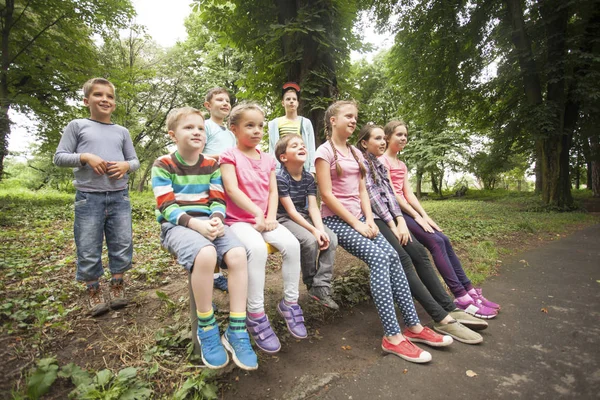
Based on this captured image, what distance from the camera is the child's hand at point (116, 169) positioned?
2.69m

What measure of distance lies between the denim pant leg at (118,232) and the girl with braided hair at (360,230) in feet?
5.98

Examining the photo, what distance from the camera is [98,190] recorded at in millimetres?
2709

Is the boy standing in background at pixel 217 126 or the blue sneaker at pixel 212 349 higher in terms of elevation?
the boy standing in background at pixel 217 126

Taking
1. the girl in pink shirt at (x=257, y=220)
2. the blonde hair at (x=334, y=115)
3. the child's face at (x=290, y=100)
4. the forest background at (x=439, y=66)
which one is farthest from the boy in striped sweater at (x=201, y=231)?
the forest background at (x=439, y=66)

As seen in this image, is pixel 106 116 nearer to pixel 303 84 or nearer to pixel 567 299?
pixel 303 84

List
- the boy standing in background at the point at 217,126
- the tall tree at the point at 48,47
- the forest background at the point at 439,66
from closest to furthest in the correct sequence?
the boy standing in background at the point at 217,126 → the forest background at the point at 439,66 → the tall tree at the point at 48,47

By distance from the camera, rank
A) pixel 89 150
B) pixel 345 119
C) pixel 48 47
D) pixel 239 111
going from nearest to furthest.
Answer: pixel 239 111
pixel 89 150
pixel 345 119
pixel 48 47

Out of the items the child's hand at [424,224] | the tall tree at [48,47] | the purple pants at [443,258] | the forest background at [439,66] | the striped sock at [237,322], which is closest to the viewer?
the striped sock at [237,322]

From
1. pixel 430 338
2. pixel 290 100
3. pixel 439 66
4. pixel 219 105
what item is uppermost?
pixel 439 66

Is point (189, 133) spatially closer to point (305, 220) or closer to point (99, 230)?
point (305, 220)

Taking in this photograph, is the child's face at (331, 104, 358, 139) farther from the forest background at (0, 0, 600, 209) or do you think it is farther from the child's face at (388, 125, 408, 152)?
the forest background at (0, 0, 600, 209)

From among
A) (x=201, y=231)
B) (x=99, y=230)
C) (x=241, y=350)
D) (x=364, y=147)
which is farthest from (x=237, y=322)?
(x=364, y=147)

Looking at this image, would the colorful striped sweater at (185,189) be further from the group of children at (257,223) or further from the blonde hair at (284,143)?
the blonde hair at (284,143)

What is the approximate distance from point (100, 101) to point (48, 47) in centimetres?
1042
